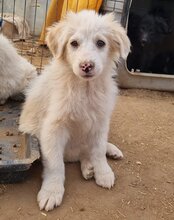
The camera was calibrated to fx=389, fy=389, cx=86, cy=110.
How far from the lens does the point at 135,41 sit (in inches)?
199

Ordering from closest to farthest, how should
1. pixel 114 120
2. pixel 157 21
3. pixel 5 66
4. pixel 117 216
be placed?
1. pixel 117 216
2. pixel 5 66
3. pixel 114 120
4. pixel 157 21

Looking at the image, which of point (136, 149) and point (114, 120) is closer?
point (136, 149)

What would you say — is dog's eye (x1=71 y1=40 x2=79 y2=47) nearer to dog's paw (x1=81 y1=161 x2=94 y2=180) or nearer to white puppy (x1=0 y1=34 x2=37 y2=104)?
dog's paw (x1=81 y1=161 x2=94 y2=180)

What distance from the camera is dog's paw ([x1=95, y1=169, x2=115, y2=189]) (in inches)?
110

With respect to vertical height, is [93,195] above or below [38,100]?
below

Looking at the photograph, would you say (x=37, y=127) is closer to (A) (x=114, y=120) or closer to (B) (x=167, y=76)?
(A) (x=114, y=120)

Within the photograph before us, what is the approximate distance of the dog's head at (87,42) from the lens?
255cm

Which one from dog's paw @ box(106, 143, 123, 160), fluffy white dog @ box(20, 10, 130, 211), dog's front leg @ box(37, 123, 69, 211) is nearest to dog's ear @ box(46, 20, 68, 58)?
fluffy white dog @ box(20, 10, 130, 211)

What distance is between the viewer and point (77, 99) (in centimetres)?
276

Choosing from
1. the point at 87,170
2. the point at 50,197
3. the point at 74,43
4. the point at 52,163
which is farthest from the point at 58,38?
the point at 50,197

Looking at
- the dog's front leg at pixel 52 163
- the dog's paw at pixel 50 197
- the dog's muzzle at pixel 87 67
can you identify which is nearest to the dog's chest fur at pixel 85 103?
the dog's front leg at pixel 52 163

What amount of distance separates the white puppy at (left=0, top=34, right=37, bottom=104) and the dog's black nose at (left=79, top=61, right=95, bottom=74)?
4.54 feet

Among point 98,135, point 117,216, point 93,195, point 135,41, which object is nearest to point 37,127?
point 98,135

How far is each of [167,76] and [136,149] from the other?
187cm
